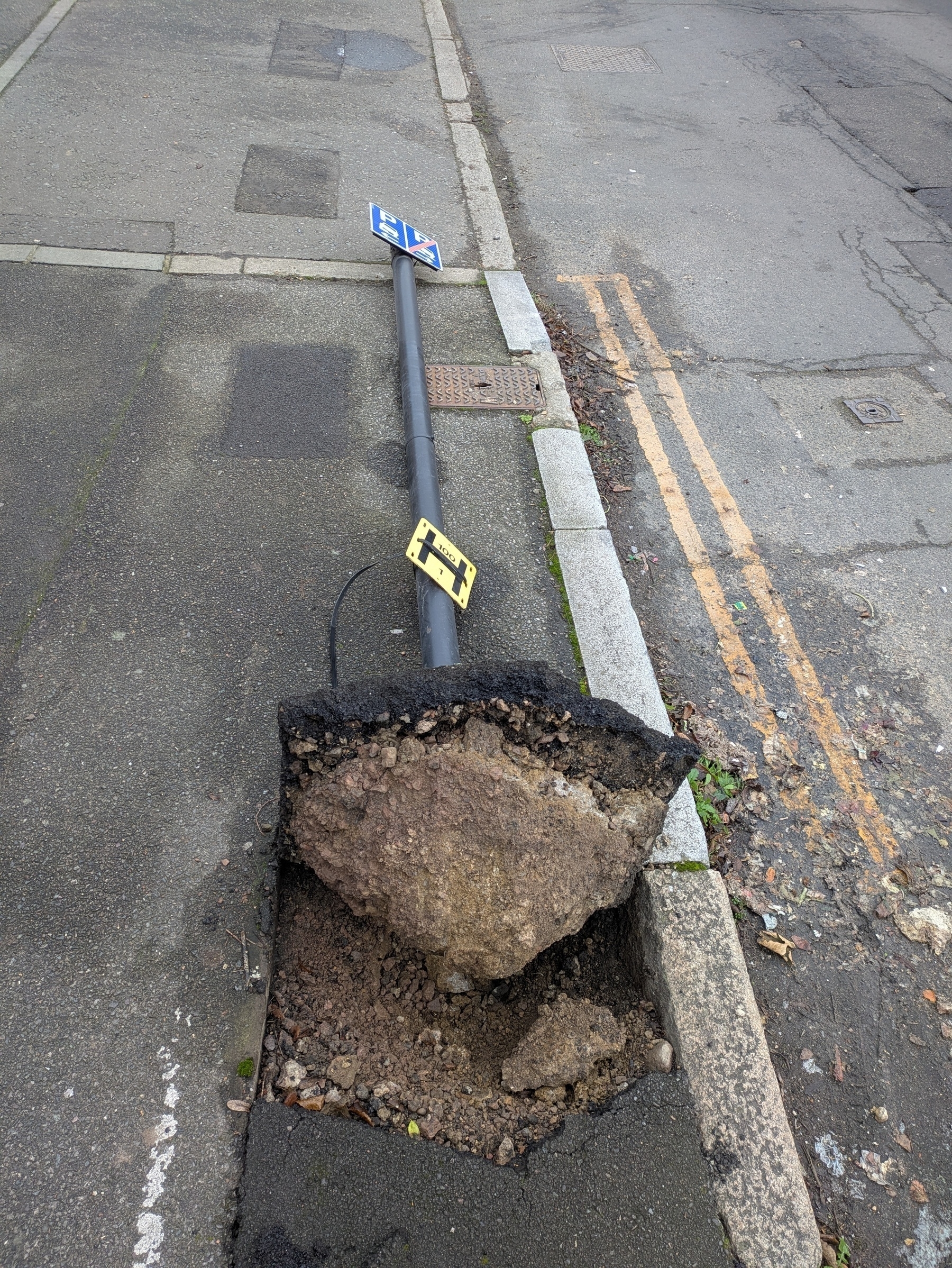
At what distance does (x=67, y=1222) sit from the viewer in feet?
7.89

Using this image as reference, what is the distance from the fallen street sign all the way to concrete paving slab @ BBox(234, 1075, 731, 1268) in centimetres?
569

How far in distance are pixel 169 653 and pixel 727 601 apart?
2.98m

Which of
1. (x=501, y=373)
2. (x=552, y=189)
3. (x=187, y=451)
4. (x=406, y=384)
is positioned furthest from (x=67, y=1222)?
(x=552, y=189)

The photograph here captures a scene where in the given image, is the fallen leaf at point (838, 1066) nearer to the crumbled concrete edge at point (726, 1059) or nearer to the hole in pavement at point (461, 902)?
the crumbled concrete edge at point (726, 1059)

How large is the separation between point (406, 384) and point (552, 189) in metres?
4.21

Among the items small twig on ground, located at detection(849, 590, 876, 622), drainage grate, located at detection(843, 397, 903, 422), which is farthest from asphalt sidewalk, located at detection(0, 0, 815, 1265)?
drainage grate, located at detection(843, 397, 903, 422)

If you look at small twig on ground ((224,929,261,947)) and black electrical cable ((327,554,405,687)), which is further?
black electrical cable ((327,554,405,687))

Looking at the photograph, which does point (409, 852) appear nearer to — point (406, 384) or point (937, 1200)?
point (937, 1200)

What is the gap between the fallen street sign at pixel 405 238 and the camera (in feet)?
20.3

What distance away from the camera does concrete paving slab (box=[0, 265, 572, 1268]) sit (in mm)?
2582

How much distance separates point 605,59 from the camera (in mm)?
10641

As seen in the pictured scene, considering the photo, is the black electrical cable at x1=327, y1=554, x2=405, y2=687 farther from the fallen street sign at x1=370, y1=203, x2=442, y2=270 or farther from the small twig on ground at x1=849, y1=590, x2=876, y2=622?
the fallen street sign at x1=370, y1=203, x2=442, y2=270

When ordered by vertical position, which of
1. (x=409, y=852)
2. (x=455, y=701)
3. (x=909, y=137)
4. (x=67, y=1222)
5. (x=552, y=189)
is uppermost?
(x=909, y=137)

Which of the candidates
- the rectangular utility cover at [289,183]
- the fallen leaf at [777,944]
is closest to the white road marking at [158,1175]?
the fallen leaf at [777,944]
